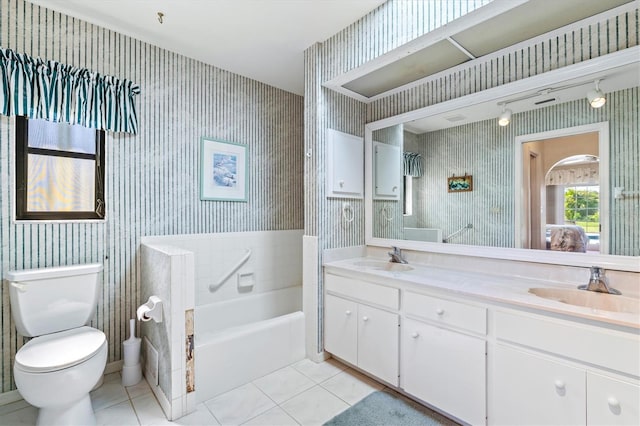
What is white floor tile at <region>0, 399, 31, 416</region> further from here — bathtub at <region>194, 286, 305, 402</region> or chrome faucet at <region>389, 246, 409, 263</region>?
chrome faucet at <region>389, 246, 409, 263</region>

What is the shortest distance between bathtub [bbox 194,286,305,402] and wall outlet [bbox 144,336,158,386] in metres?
0.30

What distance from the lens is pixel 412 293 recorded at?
1871mm

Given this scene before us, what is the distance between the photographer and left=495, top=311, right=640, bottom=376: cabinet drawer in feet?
3.84

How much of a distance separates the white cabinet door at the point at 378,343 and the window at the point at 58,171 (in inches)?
83.0

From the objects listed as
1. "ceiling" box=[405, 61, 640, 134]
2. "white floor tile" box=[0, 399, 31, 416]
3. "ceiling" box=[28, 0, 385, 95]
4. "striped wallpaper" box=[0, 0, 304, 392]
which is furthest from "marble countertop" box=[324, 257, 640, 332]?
"white floor tile" box=[0, 399, 31, 416]

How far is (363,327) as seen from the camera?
2162 millimetres

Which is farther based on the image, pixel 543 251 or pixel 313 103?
pixel 313 103

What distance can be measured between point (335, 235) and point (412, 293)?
35.1 inches

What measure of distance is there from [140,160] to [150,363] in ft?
5.03

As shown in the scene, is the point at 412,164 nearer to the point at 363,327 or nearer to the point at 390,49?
the point at 390,49

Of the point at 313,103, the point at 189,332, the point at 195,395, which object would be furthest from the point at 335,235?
the point at 195,395

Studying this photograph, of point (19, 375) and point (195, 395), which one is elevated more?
point (19, 375)

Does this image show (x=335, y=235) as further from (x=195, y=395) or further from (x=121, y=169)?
(x=121, y=169)

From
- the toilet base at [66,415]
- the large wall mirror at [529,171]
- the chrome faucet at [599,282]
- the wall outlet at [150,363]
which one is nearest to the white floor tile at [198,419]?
the wall outlet at [150,363]
